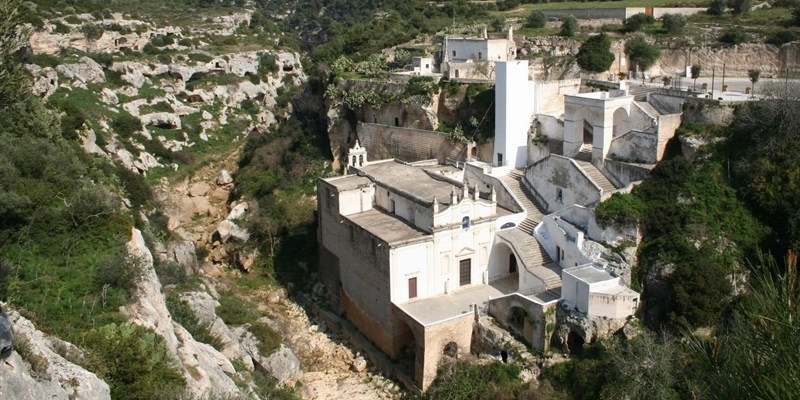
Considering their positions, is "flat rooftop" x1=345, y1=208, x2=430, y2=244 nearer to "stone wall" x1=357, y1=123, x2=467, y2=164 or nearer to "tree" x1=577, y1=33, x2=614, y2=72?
"stone wall" x1=357, y1=123, x2=467, y2=164

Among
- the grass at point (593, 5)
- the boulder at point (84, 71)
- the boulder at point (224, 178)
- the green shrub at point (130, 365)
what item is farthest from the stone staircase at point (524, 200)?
the boulder at point (84, 71)

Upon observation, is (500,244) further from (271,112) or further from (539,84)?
(271,112)

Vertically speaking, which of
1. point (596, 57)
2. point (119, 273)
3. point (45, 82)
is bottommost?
point (119, 273)

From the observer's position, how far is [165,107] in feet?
153

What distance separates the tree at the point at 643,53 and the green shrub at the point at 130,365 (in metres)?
30.5

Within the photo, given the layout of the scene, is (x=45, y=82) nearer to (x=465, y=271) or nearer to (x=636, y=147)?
(x=465, y=271)

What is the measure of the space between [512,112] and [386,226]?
8.05m

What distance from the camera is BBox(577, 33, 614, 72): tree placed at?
35.6 meters

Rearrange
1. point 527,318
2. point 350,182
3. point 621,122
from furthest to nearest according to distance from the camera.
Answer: point 350,182
point 621,122
point 527,318

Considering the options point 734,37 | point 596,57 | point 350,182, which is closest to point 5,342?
point 350,182

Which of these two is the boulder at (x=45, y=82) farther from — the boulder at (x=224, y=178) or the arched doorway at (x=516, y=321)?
the arched doorway at (x=516, y=321)

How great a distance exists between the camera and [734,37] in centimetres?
3588

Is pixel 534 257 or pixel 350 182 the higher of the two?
pixel 350 182

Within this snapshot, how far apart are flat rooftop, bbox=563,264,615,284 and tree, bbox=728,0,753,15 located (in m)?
30.0
